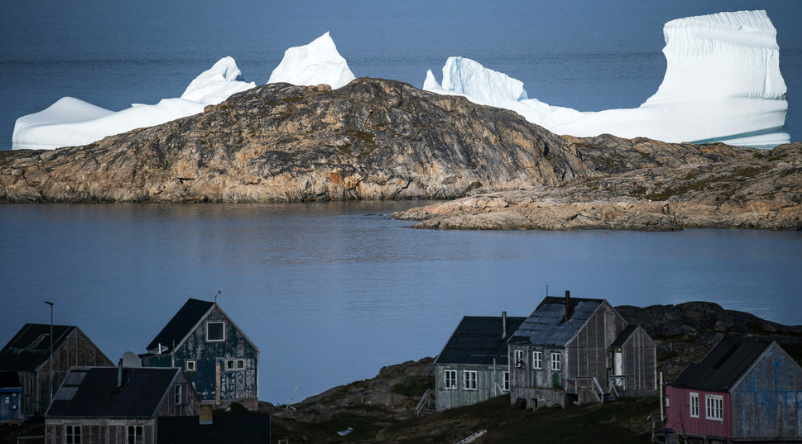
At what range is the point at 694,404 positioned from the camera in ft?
→ 76.6

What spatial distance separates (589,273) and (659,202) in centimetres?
5125

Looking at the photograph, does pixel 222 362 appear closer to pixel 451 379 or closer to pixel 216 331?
pixel 216 331

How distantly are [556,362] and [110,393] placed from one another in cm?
1263

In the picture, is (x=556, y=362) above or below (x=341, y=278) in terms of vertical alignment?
below

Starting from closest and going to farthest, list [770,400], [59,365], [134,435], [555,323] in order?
[770,400]
[134,435]
[555,323]
[59,365]

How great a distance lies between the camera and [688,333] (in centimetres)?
4091

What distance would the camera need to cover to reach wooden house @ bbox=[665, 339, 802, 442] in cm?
2264

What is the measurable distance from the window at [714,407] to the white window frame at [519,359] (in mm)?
7895

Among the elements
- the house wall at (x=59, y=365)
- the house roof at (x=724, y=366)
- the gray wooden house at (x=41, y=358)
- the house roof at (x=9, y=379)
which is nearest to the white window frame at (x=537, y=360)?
the house roof at (x=724, y=366)

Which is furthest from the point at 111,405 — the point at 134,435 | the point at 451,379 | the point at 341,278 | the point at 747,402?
the point at 341,278

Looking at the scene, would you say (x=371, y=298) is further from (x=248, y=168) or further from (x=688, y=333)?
(x=248, y=168)

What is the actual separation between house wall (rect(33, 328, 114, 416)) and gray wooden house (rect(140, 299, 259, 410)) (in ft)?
6.92

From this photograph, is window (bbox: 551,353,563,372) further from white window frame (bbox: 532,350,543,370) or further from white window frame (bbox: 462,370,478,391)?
white window frame (bbox: 462,370,478,391)

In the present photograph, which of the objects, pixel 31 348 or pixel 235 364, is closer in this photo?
pixel 235 364
